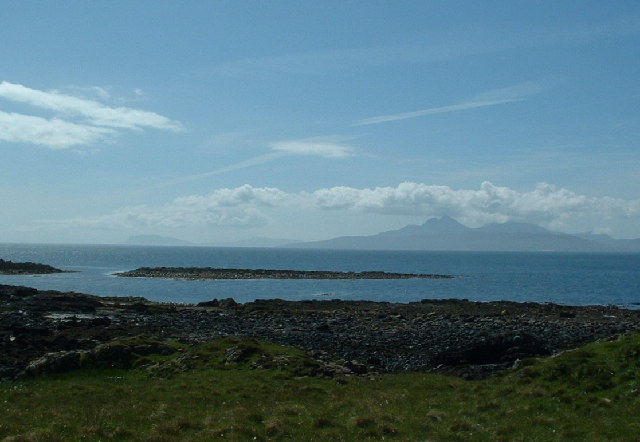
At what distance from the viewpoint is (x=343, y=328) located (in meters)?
50.3

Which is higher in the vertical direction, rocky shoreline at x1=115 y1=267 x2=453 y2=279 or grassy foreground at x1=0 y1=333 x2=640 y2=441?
grassy foreground at x1=0 y1=333 x2=640 y2=441

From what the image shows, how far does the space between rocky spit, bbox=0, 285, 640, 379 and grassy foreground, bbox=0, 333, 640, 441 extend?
15.7 feet

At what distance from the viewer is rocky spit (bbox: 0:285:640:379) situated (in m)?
33.0

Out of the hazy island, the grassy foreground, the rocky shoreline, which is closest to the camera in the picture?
the grassy foreground

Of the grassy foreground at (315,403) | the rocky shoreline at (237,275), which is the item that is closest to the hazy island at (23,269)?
the rocky shoreline at (237,275)

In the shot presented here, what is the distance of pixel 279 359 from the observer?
1144 inches

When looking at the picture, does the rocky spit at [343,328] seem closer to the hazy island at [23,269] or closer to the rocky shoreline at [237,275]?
the rocky shoreline at [237,275]

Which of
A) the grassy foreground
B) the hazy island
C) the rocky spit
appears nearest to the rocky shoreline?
the hazy island

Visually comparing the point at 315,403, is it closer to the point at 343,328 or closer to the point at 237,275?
the point at 343,328

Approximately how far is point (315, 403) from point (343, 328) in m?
28.5

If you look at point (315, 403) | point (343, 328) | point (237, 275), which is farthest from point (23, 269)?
point (315, 403)

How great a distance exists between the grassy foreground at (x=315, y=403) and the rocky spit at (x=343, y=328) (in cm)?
477

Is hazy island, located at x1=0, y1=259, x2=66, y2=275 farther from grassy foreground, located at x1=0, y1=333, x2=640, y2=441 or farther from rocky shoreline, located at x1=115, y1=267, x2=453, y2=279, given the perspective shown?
grassy foreground, located at x1=0, y1=333, x2=640, y2=441

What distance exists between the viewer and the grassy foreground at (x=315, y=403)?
1698 cm
